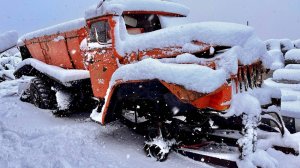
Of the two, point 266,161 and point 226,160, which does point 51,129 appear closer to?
point 226,160

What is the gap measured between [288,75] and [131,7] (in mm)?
4921

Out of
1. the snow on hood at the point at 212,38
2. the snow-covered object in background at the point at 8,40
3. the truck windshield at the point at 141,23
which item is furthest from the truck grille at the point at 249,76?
the snow-covered object in background at the point at 8,40

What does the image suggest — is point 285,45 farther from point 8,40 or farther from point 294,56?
point 8,40

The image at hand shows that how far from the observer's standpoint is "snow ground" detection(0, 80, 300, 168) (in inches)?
158

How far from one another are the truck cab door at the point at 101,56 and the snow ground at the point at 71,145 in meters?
0.79

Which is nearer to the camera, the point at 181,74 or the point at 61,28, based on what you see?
the point at 181,74

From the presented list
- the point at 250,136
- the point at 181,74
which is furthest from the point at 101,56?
the point at 250,136

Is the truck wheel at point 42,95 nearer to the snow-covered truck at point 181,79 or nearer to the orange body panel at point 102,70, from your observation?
the snow-covered truck at point 181,79

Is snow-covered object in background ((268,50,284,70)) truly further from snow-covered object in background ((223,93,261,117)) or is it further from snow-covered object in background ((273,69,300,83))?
snow-covered object in background ((223,93,261,117))

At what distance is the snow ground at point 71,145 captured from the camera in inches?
158

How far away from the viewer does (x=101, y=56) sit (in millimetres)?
5219

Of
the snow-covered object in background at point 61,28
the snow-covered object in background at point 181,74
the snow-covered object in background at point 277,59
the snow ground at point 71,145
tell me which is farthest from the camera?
the snow-covered object in background at point 277,59

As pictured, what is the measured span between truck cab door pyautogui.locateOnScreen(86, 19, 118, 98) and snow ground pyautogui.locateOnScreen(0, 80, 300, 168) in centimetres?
79

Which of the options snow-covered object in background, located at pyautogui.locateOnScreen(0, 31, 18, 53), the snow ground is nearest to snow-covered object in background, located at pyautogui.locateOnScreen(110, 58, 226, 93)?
the snow ground
